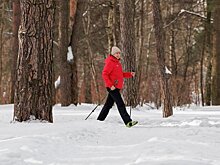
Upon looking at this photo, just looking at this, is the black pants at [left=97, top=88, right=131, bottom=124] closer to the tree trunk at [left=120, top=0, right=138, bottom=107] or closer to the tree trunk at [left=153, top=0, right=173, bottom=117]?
the tree trunk at [left=153, top=0, right=173, bottom=117]

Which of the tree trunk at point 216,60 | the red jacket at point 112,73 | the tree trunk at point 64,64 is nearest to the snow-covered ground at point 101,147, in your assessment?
the red jacket at point 112,73

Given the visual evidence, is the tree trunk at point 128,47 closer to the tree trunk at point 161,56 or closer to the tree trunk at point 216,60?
the tree trunk at point 161,56

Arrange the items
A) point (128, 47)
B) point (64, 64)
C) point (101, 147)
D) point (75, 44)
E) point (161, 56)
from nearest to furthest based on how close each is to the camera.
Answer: point (101, 147), point (161, 56), point (128, 47), point (64, 64), point (75, 44)

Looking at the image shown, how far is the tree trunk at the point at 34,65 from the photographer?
707 centimetres

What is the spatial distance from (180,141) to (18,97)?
11.2ft

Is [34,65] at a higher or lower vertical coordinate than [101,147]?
higher

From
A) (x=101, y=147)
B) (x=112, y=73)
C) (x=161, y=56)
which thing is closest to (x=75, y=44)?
(x=161, y=56)

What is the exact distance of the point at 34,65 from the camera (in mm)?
7137

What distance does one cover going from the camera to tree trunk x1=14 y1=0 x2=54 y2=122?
7074 mm

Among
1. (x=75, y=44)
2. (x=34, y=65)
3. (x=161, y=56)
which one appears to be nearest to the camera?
(x=34, y=65)

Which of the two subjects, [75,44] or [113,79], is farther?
[75,44]

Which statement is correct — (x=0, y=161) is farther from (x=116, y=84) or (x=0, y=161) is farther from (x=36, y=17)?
(x=116, y=84)

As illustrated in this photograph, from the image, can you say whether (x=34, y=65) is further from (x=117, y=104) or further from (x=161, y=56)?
Result: (x=161, y=56)

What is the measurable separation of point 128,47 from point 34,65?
531 cm
